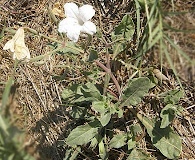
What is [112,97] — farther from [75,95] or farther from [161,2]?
[161,2]

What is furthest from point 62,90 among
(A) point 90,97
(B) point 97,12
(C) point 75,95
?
(B) point 97,12

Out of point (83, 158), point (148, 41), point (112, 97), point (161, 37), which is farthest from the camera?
point (83, 158)

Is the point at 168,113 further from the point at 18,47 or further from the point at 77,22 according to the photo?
the point at 18,47

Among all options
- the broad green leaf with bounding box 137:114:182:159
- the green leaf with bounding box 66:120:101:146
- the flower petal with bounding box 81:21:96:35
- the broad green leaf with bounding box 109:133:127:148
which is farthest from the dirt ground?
the flower petal with bounding box 81:21:96:35

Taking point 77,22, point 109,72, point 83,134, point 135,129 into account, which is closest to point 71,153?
point 83,134

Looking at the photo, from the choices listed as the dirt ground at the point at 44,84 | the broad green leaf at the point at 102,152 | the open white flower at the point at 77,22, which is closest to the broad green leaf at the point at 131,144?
the broad green leaf at the point at 102,152
